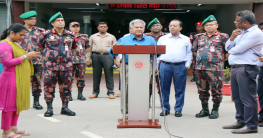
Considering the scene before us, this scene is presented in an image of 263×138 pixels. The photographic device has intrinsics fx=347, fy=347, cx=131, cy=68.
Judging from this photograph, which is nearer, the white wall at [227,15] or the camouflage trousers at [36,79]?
the camouflage trousers at [36,79]

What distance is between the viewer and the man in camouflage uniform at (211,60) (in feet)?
21.9

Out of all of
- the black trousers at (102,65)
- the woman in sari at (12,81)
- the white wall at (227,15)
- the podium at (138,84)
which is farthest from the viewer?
the white wall at (227,15)

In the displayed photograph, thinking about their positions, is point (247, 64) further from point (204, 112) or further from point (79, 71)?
point (79, 71)

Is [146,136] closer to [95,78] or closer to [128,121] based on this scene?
[128,121]

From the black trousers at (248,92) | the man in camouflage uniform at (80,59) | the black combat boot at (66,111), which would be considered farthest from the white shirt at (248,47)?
the man in camouflage uniform at (80,59)

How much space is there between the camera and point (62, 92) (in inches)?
272

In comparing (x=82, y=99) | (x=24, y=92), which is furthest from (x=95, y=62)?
(x=24, y=92)

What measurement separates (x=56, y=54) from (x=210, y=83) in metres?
3.02

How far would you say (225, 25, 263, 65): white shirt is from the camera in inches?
212

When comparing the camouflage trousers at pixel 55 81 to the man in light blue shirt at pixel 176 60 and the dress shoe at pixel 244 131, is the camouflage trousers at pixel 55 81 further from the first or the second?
the dress shoe at pixel 244 131

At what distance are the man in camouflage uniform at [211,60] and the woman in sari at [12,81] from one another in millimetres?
3247

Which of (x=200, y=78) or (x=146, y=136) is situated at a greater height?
(x=200, y=78)

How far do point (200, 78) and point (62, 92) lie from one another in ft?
9.03

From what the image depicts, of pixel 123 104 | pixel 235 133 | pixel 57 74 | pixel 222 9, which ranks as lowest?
pixel 235 133
